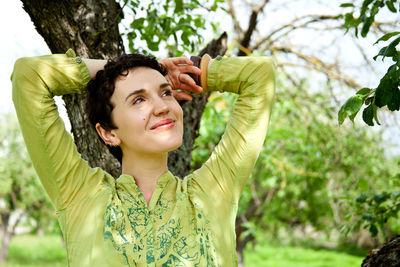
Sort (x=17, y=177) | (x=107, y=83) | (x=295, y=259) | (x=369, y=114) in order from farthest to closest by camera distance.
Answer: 1. (x=17, y=177)
2. (x=295, y=259)
3. (x=107, y=83)
4. (x=369, y=114)

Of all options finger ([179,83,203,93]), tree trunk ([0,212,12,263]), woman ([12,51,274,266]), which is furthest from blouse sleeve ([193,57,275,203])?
tree trunk ([0,212,12,263])

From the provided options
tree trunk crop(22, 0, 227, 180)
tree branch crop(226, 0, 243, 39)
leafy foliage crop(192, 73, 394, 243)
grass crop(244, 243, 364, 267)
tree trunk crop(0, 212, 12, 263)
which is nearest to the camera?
tree trunk crop(22, 0, 227, 180)

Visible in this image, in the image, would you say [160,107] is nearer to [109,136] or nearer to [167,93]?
[167,93]

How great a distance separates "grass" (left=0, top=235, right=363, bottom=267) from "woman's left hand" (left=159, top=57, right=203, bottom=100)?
42.2ft

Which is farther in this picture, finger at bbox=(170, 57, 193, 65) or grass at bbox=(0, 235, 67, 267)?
grass at bbox=(0, 235, 67, 267)

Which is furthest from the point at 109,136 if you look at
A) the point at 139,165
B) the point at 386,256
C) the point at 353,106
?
the point at 386,256

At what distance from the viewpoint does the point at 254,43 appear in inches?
221

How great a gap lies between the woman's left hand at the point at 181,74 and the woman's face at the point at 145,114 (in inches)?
5.1

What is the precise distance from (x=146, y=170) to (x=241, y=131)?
402 millimetres

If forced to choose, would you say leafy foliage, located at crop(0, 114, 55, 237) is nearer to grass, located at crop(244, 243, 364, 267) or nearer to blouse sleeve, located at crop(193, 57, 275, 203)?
grass, located at crop(244, 243, 364, 267)

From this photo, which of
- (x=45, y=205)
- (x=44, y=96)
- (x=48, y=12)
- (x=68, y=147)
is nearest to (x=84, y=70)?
(x=44, y=96)

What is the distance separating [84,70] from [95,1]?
777mm

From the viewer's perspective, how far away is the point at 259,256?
1720 cm

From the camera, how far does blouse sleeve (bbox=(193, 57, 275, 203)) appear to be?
5.68ft
